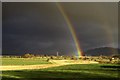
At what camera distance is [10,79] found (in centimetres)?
2577

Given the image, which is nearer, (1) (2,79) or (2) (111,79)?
(1) (2,79)

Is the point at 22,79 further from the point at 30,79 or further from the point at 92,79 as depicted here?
the point at 92,79

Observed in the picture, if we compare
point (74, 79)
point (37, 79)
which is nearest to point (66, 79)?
point (74, 79)

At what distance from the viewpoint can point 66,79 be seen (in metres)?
25.9

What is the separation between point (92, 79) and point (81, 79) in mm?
1158

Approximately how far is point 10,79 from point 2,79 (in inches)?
28.8

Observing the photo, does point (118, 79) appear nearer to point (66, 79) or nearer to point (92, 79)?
point (92, 79)

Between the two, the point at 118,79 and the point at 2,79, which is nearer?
the point at 2,79

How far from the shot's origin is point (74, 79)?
26547 millimetres

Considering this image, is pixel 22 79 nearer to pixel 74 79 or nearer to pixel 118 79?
pixel 74 79

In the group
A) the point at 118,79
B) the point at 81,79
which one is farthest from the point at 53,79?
the point at 118,79

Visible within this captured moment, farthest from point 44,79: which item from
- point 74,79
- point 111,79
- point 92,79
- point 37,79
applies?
point 111,79

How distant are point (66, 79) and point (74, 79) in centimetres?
98

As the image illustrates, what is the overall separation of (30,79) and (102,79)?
21.9ft
